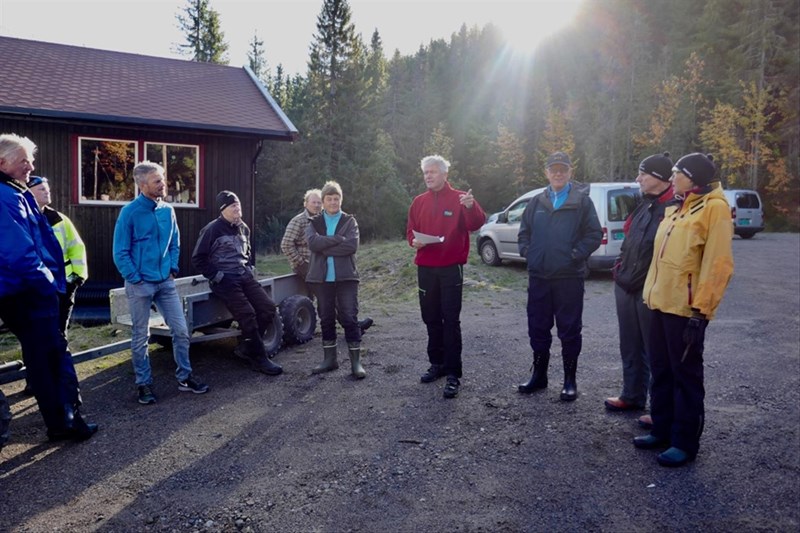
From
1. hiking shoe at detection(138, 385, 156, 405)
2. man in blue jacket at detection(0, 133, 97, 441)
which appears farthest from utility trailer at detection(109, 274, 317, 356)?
man in blue jacket at detection(0, 133, 97, 441)

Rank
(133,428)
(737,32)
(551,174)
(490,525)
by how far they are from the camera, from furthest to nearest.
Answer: (737,32), (551,174), (133,428), (490,525)

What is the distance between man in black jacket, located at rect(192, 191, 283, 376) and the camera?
605cm

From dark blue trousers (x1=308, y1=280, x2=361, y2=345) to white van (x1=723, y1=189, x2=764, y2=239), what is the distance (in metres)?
22.4

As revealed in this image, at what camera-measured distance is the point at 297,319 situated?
7352 millimetres

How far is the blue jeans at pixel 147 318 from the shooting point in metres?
5.12

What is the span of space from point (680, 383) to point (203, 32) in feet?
146

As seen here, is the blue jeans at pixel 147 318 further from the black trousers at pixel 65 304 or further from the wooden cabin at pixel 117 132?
the wooden cabin at pixel 117 132

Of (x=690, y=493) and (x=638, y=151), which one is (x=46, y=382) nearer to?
(x=690, y=493)

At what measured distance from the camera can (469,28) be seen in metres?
87.8

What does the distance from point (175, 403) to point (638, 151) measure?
41183mm

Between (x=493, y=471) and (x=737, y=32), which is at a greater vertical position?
(x=737, y=32)

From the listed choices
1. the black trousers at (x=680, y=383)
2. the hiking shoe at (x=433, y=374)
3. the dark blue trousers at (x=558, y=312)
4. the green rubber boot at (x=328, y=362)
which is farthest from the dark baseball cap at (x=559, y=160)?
the green rubber boot at (x=328, y=362)

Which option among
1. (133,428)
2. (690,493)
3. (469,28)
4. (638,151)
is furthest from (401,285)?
(469,28)

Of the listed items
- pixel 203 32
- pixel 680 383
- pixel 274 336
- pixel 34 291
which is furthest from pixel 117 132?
pixel 203 32
